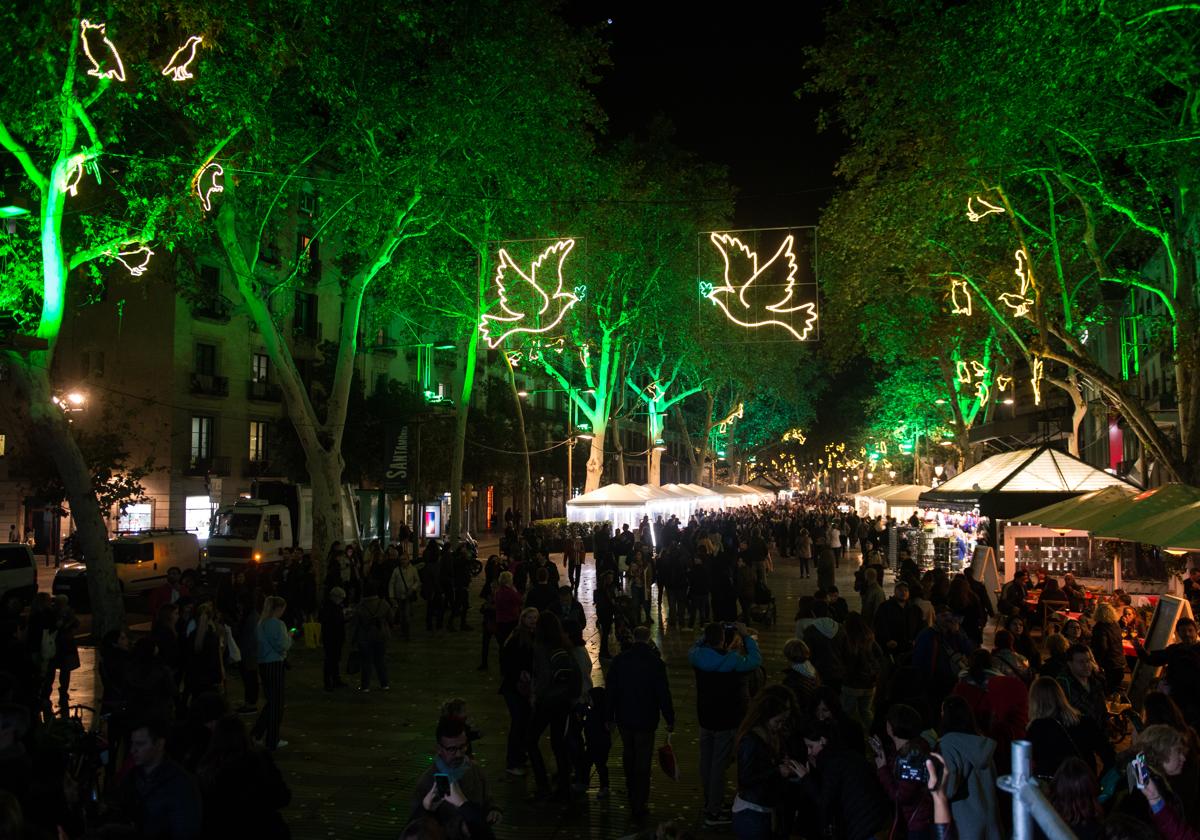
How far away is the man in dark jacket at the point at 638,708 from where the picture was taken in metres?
7.32

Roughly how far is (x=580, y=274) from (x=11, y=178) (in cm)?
1509

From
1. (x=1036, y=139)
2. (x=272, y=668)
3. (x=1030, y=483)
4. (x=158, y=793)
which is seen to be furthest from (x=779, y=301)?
(x=158, y=793)

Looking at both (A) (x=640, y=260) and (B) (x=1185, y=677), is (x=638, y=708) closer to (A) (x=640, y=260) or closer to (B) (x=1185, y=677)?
(B) (x=1185, y=677)

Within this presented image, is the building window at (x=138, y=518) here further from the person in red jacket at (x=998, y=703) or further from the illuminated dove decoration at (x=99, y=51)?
→ the person in red jacket at (x=998, y=703)

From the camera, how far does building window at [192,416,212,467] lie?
1358 inches

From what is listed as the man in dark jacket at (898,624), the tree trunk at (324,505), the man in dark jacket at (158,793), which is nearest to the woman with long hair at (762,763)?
the man in dark jacket at (158,793)

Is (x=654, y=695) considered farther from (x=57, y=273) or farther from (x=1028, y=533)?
(x=1028, y=533)

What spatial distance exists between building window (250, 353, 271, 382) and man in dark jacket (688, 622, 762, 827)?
108ft

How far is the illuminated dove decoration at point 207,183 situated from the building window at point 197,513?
18836 mm

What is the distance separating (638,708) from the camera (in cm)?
732

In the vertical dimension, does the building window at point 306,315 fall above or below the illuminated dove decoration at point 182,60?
above

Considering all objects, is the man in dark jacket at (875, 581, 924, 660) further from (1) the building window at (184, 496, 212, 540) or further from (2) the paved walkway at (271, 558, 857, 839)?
(1) the building window at (184, 496, 212, 540)

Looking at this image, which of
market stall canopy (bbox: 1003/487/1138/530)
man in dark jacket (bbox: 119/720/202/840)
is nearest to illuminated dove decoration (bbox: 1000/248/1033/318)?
market stall canopy (bbox: 1003/487/1138/530)

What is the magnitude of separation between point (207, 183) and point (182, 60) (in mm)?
3294
